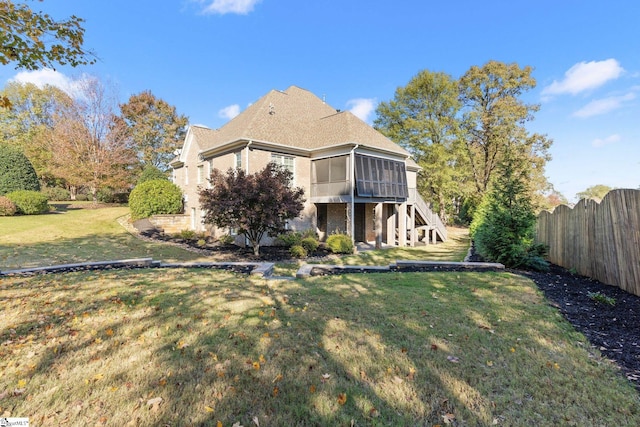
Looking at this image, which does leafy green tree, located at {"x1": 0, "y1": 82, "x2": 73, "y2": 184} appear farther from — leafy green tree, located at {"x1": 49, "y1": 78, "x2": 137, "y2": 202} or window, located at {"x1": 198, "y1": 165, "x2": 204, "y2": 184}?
window, located at {"x1": 198, "y1": 165, "x2": 204, "y2": 184}

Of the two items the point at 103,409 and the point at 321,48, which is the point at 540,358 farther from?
the point at 321,48

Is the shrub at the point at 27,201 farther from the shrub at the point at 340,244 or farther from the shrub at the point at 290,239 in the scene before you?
the shrub at the point at 340,244

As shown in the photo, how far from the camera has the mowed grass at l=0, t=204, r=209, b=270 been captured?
31.8ft

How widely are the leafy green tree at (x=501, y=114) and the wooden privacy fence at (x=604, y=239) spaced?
18.2m

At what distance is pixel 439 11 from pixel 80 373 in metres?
16.9

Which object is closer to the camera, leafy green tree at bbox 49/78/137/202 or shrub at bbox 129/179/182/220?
shrub at bbox 129/179/182/220

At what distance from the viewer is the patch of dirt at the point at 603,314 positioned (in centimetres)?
339

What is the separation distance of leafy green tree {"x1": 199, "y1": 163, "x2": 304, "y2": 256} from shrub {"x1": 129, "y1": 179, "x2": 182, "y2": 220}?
9.10 meters

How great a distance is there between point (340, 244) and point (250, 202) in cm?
489

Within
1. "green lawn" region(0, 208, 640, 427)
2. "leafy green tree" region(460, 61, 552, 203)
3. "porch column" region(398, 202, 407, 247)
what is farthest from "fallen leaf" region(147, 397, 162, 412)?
"leafy green tree" region(460, 61, 552, 203)

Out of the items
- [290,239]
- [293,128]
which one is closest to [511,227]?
[290,239]

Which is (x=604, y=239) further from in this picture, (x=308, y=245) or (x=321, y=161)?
(x=321, y=161)

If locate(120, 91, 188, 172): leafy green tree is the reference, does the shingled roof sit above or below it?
below

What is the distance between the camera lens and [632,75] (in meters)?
12.9
